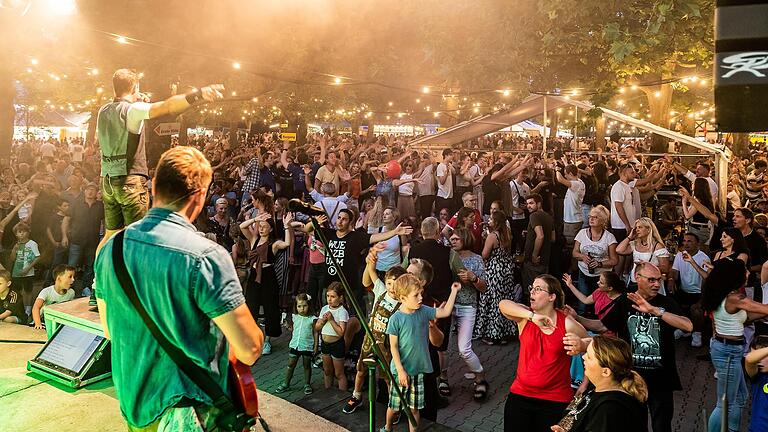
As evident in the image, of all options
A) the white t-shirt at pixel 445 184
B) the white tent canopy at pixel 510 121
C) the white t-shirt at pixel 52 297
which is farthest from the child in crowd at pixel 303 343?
the white tent canopy at pixel 510 121

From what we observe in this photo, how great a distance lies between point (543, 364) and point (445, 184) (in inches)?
318

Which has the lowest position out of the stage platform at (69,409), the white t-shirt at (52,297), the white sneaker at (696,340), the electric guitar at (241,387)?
the white sneaker at (696,340)

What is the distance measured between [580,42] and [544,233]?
107 inches

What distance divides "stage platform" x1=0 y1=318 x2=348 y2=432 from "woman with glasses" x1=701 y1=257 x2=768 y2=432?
328 centimetres

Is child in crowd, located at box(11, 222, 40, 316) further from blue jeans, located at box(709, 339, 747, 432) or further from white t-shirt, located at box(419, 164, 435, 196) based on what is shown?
blue jeans, located at box(709, 339, 747, 432)

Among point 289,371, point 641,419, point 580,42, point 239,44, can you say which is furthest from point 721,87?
point 239,44

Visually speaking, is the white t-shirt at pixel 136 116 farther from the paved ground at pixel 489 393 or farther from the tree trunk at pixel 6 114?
the tree trunk at pixel 6 114

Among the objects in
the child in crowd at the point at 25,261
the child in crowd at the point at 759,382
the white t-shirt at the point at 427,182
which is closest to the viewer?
the child in crowd at the point at 759,382

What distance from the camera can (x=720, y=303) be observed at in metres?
5.03

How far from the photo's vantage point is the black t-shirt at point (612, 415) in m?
3.03

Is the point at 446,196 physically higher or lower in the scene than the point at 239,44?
lower

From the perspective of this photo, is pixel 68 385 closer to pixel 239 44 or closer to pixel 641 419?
pixel 641 419

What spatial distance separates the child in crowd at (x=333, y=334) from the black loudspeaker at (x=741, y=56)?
445 cm

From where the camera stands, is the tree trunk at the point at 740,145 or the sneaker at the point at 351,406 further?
the tree trunk at the point at 740,145
